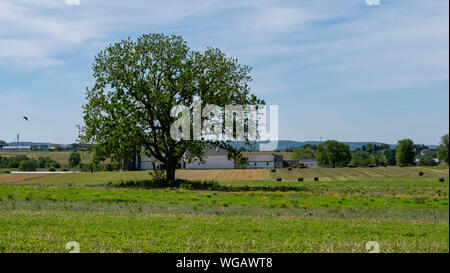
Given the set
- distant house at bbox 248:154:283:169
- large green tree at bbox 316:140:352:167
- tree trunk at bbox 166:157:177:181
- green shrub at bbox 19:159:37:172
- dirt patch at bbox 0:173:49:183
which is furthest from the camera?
large green tree at bbox 316:140:352:167

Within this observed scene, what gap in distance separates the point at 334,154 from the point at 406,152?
30765 mm

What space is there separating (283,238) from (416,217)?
13453 mm

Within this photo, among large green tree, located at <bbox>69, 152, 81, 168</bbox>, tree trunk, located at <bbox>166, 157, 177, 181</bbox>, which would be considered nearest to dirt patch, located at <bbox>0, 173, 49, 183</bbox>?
tree trunk, located at <bbox>166, 157, 177, 181</bbox>

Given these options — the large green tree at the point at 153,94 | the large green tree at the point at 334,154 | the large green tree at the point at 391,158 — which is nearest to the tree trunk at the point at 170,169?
the large green tree at the point at 153,94

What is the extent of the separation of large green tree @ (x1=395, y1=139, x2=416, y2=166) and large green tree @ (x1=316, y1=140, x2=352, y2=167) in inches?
1029

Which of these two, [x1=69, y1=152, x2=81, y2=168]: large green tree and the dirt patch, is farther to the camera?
[x1=69, y1=152, x2=81, y2=168]: large green tree

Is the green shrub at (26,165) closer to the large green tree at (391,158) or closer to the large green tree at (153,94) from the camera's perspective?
the large green tree at (153,94)

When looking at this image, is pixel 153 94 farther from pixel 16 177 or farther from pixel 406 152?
pixel 406 152

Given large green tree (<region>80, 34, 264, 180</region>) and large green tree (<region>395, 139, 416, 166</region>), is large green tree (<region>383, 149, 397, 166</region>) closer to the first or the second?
large green tree (<region>395, 139, 416, 166</region>)

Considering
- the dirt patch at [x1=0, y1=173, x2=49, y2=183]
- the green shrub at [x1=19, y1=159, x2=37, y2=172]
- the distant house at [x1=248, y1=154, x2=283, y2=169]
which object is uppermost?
the green shrub at [x1=19, y1=159, x2=37, y2=172]

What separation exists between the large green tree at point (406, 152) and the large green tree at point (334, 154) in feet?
85.7

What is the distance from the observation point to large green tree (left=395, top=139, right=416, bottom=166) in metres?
168
